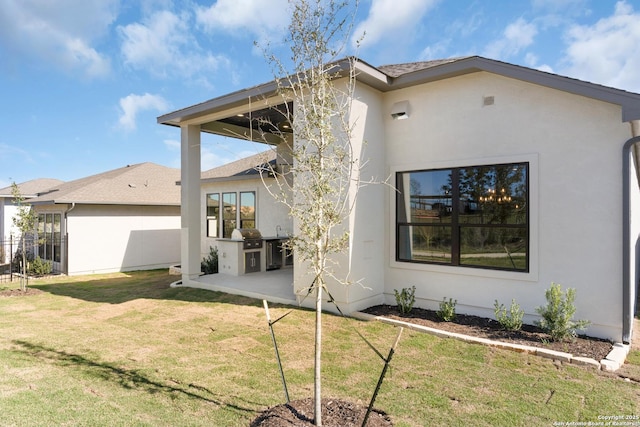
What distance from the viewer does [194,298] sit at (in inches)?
320

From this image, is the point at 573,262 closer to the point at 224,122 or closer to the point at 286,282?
the point at 286,282

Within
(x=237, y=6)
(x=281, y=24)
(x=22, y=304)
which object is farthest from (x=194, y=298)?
(x=237, y=6)

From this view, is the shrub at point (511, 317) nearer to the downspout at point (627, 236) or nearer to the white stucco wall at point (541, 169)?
the white stucco wall at point (541, 169)

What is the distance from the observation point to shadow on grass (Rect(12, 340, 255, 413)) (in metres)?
3.52

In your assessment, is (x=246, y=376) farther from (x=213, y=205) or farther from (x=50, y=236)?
(x=50, y=236)

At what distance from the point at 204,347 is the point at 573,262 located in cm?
567

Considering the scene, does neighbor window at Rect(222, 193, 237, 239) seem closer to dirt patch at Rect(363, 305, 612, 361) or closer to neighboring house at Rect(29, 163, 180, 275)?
neighboring house at Rect(29, 163, 180, 275)

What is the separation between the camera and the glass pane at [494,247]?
5.74m

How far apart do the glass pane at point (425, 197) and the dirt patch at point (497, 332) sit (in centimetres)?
179

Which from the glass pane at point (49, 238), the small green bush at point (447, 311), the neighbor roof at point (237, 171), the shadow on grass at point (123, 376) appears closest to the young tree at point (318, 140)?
the shadow on grass at point (123, 376)

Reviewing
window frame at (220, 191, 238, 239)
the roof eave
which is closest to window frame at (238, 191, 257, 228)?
window frame at (220, 191, 238, 239)

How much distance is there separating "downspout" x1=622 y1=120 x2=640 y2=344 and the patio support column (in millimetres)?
8870

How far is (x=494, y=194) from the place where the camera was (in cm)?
596

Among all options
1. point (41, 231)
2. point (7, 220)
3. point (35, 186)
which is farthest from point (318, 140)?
point (35, 186)
